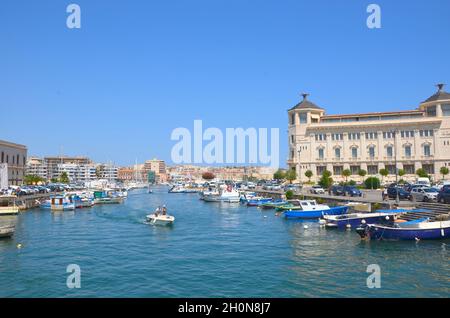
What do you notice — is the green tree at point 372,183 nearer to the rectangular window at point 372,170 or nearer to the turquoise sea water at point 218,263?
the rectangular window at point 372,170

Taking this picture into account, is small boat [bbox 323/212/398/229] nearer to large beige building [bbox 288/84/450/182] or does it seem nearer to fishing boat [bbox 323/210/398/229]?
fishing boat [bbox 323/210/398/229]

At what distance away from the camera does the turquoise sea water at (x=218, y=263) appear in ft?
53.6

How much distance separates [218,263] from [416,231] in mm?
14137

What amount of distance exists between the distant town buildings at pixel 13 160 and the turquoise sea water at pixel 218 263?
7031 cm

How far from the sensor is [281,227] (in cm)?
3572

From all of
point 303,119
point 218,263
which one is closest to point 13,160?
point 303,119

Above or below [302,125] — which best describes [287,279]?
below

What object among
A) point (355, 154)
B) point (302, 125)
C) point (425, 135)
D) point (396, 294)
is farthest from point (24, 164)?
point (396, 294)

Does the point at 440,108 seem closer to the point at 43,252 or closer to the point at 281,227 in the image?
the point at 281,227

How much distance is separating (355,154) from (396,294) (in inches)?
3143

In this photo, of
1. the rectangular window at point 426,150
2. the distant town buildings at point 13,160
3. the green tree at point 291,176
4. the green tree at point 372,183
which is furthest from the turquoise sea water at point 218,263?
the distant town buildings at point 13,160

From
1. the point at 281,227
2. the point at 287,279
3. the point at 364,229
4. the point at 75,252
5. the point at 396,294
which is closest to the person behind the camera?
the point at 396,294

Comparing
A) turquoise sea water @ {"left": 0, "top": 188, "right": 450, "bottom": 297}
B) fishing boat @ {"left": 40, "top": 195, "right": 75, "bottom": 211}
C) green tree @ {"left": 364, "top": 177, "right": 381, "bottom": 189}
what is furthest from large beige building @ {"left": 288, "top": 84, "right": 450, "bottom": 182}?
turquoise sea water @ {"left": 0, "top": 188, "right": 450, "bottom": 297}

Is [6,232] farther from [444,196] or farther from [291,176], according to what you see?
[291,176]
